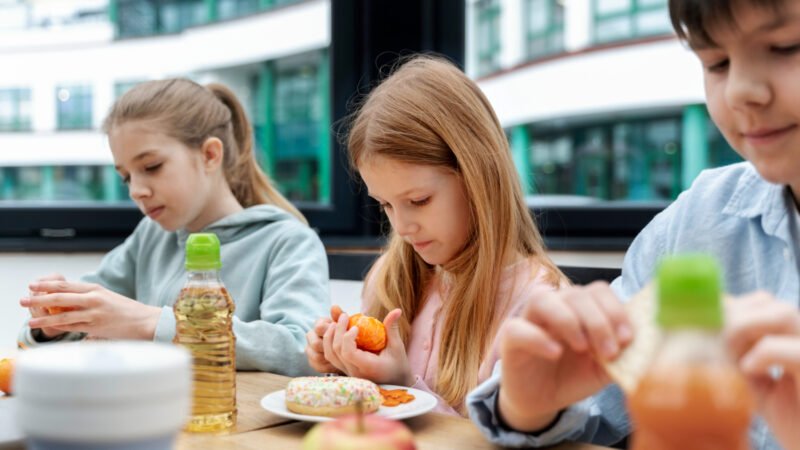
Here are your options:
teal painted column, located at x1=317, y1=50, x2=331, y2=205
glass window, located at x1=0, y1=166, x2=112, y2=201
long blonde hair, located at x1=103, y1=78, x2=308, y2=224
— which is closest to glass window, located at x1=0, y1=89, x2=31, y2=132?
glass window, located at x1=0, y1=166, x2=112, y2=201

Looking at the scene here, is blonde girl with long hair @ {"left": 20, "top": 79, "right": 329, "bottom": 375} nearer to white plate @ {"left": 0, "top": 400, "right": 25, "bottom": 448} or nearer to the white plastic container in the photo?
white plate @ {"left": 0, "top": 400, "right": 25, "bottom": 448}

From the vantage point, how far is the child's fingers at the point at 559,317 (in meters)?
0.60

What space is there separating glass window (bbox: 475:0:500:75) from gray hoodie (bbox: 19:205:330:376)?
1.03 m

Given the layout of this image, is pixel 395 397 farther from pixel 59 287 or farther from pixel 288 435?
pixel 59 287

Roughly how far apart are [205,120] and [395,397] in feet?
3.20

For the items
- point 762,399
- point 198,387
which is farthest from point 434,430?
point 762,399

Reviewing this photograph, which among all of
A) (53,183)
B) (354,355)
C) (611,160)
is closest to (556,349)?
(354,355)

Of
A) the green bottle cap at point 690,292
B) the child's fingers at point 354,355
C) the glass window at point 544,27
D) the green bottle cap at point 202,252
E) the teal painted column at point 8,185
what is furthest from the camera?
the teal painted column at point 8,185

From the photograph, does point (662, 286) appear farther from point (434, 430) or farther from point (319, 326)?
point (319, 326)

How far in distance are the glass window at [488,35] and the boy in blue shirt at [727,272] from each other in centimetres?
148

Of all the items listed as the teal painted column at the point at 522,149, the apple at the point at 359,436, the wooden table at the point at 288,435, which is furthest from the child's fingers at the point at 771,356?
the teal painted column at the point at 522,149

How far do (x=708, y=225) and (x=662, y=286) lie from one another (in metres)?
0.64

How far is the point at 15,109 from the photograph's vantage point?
262cm

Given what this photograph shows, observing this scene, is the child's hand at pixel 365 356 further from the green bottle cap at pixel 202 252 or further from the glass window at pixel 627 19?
the glass window at pixel 627 19
